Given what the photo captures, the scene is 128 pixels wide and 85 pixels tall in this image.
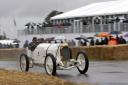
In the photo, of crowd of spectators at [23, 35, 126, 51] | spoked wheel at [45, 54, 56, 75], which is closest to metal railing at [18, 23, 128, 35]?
crowd of spectators at [23, 35, 126, 51]

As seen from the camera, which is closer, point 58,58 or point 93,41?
point 58,58

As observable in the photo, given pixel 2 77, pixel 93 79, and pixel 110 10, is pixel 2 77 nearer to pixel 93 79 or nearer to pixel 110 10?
pixel 93 79

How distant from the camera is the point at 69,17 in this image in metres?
64.3

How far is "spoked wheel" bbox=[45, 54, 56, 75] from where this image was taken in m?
16.2

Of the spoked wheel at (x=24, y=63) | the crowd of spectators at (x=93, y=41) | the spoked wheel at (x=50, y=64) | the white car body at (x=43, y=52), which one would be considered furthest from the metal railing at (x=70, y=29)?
the spoked wheel at (x=50, y=64)

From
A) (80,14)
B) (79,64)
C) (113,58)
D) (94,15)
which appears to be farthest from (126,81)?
(80,14)

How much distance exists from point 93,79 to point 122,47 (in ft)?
40.5

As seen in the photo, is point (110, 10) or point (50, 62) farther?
point (110, 10)

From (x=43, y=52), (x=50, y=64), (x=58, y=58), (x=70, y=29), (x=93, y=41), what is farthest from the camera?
(x=70, y=29)

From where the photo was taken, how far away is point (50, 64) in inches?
647

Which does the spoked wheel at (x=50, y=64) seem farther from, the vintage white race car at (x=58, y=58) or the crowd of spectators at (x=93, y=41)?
the crowd of spectators at (x=93, y=41)

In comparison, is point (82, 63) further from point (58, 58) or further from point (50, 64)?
point (50, 64)

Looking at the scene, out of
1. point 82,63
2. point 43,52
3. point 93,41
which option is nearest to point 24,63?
point 43,52

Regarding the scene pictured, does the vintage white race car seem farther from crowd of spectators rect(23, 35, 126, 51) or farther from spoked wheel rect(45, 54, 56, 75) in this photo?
crowd of spectators rect(23, 35, 126, 51)
